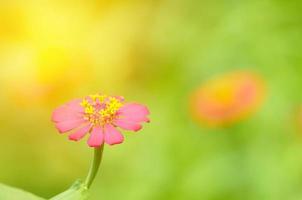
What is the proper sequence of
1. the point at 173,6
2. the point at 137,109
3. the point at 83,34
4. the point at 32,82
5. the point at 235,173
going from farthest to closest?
the point at 173,6 < the point at 83,34 < the point at 32,82 < the point at 235,173 < the point at 137,109

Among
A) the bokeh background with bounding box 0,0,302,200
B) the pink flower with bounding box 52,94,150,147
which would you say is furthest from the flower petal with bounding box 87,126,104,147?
the bokeh background with bounding box 0,0,302,200

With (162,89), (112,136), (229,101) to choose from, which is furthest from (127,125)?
(162,89)

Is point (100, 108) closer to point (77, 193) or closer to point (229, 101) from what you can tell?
point (77, 193)

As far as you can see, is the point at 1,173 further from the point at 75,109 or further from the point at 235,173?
the point at 75,109

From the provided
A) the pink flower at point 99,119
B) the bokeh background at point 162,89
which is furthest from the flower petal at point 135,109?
the bokeh background at point 162,89

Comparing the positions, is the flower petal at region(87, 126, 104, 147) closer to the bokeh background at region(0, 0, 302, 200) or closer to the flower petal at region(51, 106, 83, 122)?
the flower petal at region(51, 106, 83, 122)

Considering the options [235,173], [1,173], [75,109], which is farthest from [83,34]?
[75,109]
